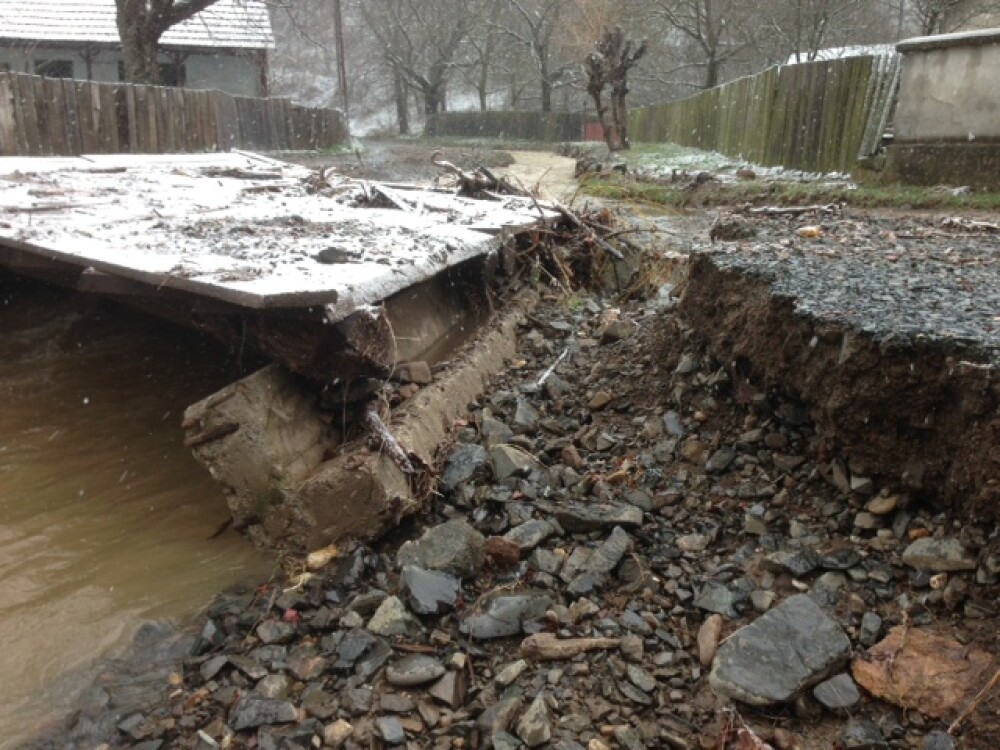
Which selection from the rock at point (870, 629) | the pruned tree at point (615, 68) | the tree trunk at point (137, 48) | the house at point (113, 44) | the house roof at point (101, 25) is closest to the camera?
the rock at point (870, 629)

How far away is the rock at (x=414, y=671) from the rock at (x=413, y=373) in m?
1.64

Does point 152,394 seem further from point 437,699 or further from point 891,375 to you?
point 891,375

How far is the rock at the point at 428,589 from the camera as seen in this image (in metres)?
2.78

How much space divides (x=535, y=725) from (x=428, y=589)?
745 mm

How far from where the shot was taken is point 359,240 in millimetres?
4340

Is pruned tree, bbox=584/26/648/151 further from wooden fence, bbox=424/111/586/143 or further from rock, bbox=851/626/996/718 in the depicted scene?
rock, bbox=851/626/996/718

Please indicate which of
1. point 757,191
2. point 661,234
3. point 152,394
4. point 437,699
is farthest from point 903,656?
point 757,191

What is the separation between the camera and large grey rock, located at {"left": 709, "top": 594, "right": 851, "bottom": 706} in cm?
214

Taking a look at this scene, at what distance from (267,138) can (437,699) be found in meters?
19.8

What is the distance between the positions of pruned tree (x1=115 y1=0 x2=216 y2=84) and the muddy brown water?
1178 cm

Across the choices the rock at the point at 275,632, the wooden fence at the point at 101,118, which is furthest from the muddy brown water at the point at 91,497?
the wooden fence at the point at 101,118

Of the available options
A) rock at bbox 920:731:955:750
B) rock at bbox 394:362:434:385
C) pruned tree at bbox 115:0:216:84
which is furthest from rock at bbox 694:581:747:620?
pruned tree at bbox 115:0:216:84

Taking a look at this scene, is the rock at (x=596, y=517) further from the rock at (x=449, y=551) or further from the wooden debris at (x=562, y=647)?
the wooden debris at (x=562, y=647)

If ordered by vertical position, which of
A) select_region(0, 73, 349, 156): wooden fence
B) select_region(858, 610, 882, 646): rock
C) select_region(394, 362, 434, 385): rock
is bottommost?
select_region(858, 610, 882, 646): rock
